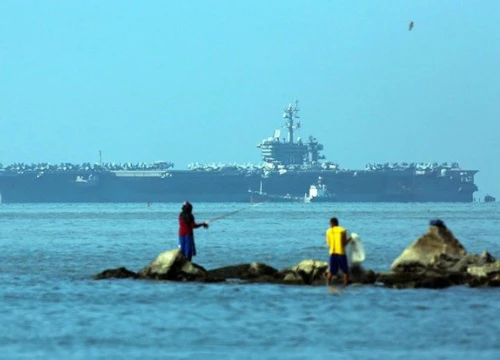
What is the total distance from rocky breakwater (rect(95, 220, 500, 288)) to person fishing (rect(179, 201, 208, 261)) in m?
0.19

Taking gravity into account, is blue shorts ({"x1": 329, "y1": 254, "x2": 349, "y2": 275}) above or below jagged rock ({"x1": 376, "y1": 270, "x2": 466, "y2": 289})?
above

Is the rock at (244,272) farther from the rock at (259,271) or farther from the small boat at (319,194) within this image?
the small boat at (319,194)

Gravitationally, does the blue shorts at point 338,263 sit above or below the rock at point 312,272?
above

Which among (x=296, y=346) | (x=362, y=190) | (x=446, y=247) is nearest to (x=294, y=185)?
(x=362, y=190)

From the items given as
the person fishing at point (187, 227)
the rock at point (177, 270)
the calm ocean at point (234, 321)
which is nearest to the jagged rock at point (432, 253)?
the calm ocean at point (234, 321)

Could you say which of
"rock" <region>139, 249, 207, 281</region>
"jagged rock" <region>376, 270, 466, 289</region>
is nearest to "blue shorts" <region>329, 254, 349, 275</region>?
"jagged rock" <region>376, 270, 466, 289</region>

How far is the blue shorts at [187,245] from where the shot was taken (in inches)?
1030

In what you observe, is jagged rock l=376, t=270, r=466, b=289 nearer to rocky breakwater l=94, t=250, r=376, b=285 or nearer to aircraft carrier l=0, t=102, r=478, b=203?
A: rocky breakwater l=94, t=250, r=376, b=285

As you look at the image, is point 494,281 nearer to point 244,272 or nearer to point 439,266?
point 439,266

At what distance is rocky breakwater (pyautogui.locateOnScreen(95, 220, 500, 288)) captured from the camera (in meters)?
24.8

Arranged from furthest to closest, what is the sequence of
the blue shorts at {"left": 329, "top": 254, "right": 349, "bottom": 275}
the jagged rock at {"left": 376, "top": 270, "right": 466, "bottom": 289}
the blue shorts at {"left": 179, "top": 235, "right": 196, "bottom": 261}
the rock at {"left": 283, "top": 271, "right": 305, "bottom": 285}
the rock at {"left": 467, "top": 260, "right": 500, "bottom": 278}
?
1. the blue shorts at {"left": 179, "top": 235, "right": 196, "bottom": 261}
2. the rock at {"left": 283, "top": 271, "right": 305, "bottom": 285}
3. the rock at {"left": 467, "top": 260, "right": 500, "bottom": 278}
4. the jagged rock at {"left": 376, "top": 270, "right": 466, "bottom": 289}
5. the blue shorts at {"left": 329, "top": 254, "right": 349, "bottom": 275}

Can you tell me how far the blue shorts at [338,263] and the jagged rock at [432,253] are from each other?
2962 mm

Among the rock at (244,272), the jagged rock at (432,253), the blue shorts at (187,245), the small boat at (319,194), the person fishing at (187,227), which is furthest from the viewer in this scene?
the small boat at (319,194)

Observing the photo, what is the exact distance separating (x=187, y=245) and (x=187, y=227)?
80 cm
